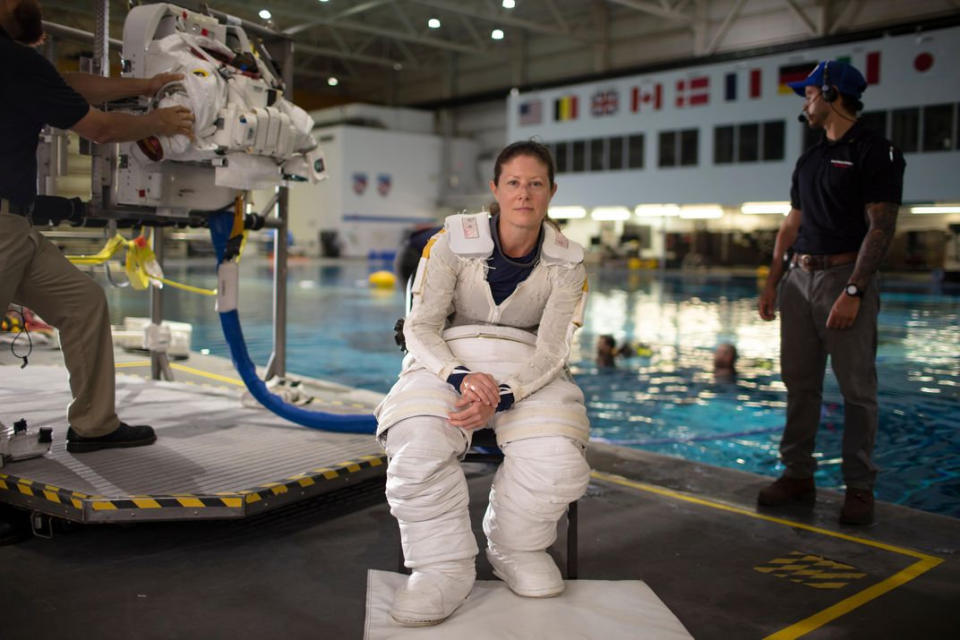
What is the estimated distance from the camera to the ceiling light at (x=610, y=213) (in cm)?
3247

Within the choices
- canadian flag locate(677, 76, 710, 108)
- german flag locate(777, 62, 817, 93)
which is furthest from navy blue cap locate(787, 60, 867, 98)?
canadian flag locate(677, 76, 710, 108)

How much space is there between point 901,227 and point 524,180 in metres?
28.0

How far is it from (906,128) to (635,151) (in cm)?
946

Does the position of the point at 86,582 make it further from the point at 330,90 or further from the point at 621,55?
the point at 330,90

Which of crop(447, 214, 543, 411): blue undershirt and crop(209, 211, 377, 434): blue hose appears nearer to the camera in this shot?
crop(447, 214, 543, 411): blue undershirt

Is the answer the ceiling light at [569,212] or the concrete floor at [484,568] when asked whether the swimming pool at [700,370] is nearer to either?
the concrete floor at [484,568]

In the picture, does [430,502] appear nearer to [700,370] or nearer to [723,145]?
[700,370]

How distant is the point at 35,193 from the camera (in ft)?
11.2

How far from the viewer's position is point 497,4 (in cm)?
2723

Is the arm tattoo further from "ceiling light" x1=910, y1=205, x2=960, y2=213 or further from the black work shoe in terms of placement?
"ceiling light" x1=910, y1=205, x2=960, y2=213

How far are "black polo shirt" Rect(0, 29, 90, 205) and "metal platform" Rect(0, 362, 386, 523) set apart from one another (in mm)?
1153

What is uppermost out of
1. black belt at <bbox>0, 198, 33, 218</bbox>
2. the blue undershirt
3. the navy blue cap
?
the navy blue cap

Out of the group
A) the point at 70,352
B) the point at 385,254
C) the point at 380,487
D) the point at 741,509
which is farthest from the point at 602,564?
the point at 385,254

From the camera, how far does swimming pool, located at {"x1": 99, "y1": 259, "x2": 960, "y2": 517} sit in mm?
5289
